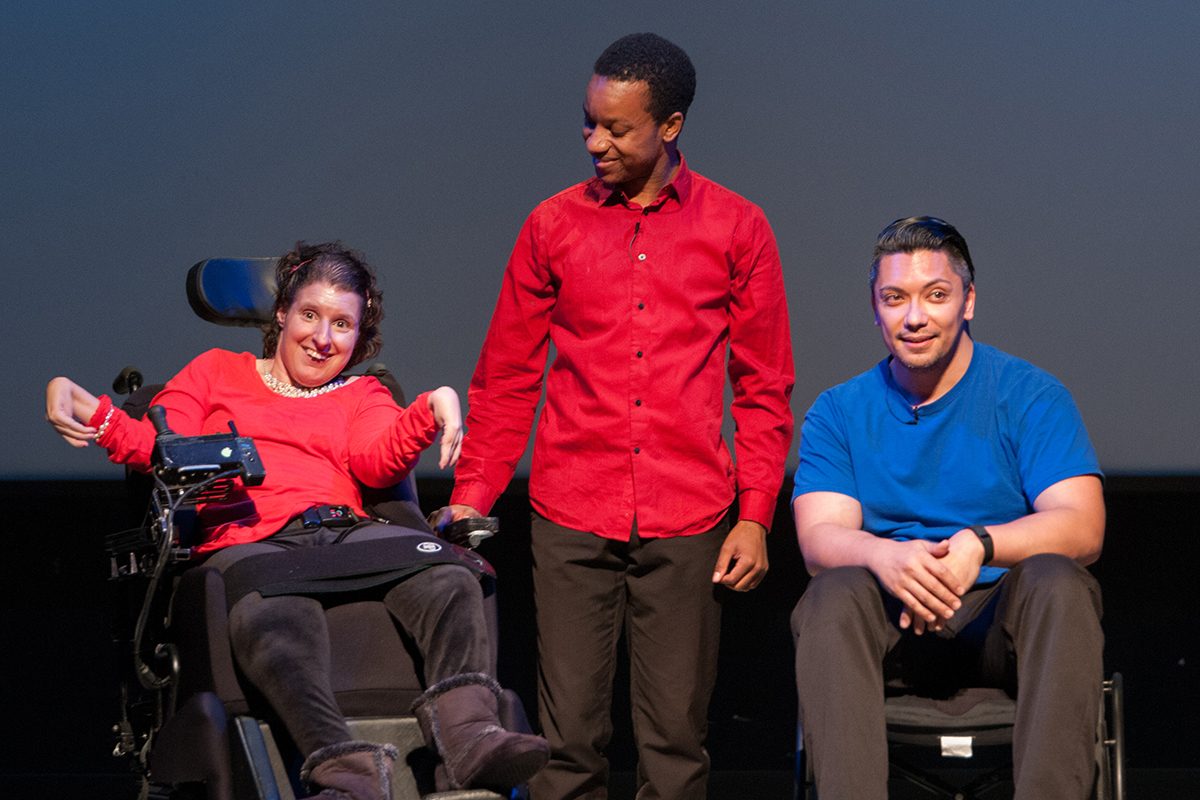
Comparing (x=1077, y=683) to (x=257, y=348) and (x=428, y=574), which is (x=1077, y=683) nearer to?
(x=428, y=574)

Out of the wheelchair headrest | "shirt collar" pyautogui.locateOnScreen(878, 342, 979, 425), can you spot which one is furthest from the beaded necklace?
"shirt collar" pyautogui.locateOnScreen(878, 342, 979, 425)

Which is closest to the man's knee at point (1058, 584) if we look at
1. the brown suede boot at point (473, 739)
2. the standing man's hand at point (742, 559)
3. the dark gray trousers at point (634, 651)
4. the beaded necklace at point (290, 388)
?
the standing man's hand at point (742, 559)

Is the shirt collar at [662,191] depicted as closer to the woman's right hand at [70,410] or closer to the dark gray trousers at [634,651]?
the dark gray trousers at [634,651]

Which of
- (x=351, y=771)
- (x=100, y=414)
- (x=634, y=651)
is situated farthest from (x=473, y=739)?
(x=100, y=414)

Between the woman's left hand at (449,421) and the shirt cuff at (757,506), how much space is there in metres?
0.54

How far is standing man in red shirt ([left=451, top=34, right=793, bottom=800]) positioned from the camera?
99.3 inches

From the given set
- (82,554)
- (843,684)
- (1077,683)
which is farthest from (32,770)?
(1077,683)

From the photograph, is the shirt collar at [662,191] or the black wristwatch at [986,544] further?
the shirt collar at [662,191]

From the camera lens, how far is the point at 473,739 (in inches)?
82.9

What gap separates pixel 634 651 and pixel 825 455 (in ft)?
Result: 1.67

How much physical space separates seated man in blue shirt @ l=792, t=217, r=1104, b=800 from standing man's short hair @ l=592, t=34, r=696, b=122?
0.46m

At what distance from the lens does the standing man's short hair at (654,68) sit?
98.3 inches

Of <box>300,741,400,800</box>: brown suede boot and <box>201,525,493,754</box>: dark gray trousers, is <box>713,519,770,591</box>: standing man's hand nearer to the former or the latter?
<box>201,525,493,754</box>: dark gray trousers

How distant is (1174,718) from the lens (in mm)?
3650
